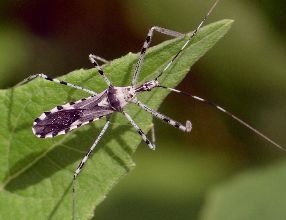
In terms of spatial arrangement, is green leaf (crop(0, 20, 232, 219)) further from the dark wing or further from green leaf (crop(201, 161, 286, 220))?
green leaf (crop(201, 161, 286, 220))

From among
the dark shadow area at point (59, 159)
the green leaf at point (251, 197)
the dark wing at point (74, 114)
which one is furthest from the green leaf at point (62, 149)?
the green leaf at point (251, 197)

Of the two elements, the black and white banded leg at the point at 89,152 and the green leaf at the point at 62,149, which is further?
the black and white banded leg at the point at 89,152

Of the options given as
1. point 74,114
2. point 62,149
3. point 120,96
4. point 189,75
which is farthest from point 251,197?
point 62,149

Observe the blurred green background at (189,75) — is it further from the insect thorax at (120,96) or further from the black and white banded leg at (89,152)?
the black and white banded leg at (89,152)

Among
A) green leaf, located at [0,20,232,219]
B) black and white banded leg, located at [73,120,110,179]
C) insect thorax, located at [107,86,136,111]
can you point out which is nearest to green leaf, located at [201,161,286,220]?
insect thorax, located at [107,86,136,111]

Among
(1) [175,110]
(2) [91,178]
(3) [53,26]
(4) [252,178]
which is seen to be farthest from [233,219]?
(3) [53,26]

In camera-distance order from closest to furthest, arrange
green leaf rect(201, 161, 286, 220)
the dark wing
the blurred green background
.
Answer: the dark wing
green leaf rect(201, 161, 286, 220)
the blurred green background

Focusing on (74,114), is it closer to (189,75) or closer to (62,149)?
(62,149)
